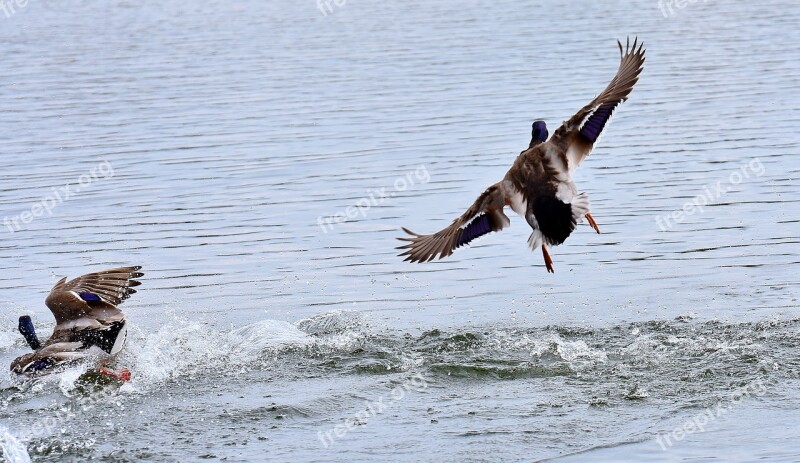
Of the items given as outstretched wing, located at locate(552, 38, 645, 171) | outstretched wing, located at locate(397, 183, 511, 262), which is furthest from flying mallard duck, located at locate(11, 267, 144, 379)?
outstretched wing, located at locate(552, 38, 645, 171)

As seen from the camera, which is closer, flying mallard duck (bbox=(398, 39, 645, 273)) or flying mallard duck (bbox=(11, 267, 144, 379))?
flying mallard duck (bbox=(398, 39, 645, 273))

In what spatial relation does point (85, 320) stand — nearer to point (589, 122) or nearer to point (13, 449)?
point (13, 449)

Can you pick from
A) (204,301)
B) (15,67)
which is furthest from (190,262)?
(15,67)

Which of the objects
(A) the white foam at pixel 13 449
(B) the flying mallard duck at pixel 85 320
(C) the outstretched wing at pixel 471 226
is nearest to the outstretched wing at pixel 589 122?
(C) the outstretched wing at pixel 471 226

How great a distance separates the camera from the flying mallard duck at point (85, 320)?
984cm

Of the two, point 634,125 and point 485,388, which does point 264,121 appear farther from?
point 485,388

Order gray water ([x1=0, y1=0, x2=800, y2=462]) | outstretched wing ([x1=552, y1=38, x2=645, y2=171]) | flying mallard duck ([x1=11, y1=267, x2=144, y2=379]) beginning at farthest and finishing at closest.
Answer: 1. flying mallard duck ([x1=11, y1=267, x2=144, y2=379])
2. outstretched wing ([x1=552, y1=38, x2=645, y2=171])
3. gray water ([x1=0, y1=0, x2=800, y2=462])

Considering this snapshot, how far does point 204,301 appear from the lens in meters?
11.8

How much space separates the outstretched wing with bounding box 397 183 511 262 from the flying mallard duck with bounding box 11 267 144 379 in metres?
2.57

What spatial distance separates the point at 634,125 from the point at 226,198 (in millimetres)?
6745

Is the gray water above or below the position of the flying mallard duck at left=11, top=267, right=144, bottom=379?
below

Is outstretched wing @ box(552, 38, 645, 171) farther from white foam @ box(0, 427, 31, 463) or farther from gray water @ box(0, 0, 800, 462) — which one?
white foam @ box(0, 427, 31, 463)

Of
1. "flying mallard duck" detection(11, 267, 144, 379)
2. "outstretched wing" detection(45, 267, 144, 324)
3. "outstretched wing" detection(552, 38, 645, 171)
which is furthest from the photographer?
"outstretched wing" detection(45, 267, 144, 324)

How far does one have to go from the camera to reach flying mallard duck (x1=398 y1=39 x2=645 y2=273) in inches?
376
